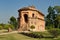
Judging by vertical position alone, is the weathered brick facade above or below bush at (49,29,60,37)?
above

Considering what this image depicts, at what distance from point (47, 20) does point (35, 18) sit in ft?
149

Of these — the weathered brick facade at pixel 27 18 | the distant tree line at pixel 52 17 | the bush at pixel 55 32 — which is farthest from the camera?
the distant tree line at pixel 52 17

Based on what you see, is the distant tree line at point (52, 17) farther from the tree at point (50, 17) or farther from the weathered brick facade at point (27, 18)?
the weathered brick facade at point (27, 18)

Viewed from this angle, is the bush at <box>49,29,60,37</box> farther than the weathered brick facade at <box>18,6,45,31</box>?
No

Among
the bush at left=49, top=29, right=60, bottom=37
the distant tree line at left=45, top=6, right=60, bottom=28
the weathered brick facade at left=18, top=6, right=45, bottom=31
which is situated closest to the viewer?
the bush at left=49, top=29, right=60, bottom=37

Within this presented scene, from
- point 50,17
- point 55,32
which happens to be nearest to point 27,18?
point 55,32

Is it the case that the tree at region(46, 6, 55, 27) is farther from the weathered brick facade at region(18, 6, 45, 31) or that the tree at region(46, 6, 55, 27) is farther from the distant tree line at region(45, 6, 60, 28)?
the weathered brick facade at region(18, 6, 45, 31)

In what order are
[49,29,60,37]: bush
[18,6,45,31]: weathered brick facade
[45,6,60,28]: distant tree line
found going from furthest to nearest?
[45,6,60,28]: distant tree line → [18,6,45,31]: weathered brick facade → [49,29,60,37]: bush

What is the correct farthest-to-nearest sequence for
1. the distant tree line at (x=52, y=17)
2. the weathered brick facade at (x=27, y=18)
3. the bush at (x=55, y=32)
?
the distant tree line at (x=52, y=17) < the weathered brick facade at (x=27, y=18) < the bush at (x=55, y=32)

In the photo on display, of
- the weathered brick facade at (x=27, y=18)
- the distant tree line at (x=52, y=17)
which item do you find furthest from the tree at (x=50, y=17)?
the weathered brick facade at (x=27, y=18)

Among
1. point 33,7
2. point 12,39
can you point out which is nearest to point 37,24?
point 33,7

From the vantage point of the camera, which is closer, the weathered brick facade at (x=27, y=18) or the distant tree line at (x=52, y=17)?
the weathered brick facade at (x=27, y=18)

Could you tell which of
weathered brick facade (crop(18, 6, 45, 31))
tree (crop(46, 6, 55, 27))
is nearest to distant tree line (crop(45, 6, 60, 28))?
tree (crop(46, 6, 55, 27))

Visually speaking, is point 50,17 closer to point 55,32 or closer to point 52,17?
point 52,17
